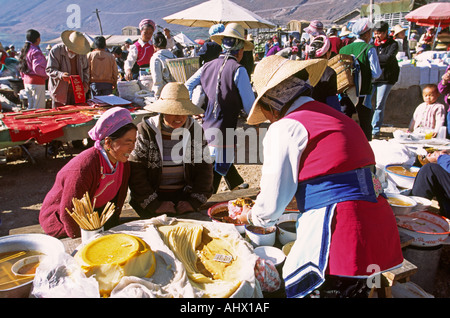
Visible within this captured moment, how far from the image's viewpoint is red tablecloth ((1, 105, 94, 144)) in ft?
15.2

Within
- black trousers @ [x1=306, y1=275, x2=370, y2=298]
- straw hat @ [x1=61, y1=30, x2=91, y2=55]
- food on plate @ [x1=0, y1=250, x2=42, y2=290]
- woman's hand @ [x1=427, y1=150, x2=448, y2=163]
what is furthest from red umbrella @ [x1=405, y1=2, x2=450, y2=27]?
food on plate @ [x1=0, y1=250, x2=42, y2=290]

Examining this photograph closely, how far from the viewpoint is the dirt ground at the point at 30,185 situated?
3.98 meters

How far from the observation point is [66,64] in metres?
5.75

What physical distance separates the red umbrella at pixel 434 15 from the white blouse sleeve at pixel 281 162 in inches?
561

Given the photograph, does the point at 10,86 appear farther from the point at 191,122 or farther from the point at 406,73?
the point at 406,73

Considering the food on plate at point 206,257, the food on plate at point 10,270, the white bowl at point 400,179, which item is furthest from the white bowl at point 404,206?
the food on plate at point 10,270

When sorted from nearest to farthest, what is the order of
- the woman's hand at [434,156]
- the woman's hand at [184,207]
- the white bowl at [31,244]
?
1. the white bowl at [31,244]
2. the woman's hand at [184,207]
3. the woman's hand at [434,156]

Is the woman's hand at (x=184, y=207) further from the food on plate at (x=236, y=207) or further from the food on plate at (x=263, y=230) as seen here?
the food on plate at (x=263, y=230)

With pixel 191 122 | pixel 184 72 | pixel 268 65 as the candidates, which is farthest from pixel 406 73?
pixel 268 65

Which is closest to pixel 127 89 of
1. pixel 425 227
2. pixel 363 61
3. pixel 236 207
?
pixel 363 61

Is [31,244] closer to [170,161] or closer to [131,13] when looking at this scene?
[170,161]

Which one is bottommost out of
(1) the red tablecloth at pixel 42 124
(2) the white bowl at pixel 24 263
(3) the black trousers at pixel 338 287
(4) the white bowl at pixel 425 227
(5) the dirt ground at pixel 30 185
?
(5) the dirt ground at pixel 30 185

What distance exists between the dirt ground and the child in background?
2296 millimetres

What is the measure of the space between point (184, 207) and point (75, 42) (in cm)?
419
